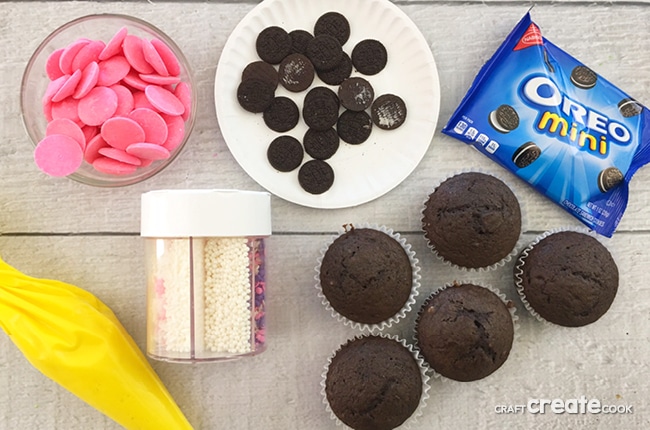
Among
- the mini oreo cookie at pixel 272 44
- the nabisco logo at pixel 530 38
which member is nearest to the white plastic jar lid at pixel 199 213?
the mini oreo cookie at pixel 272 44

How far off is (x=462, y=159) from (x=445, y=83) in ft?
0.50

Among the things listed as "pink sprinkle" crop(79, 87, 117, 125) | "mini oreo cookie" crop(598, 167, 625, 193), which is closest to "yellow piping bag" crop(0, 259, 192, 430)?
"pink sprinkle" crop(79, 87, 117, 125)

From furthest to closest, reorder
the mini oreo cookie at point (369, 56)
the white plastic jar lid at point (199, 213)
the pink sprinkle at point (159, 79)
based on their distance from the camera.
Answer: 1. the mini oreo cookie at point (369, 56)
2. the pink sprinkle at point (159, 79)
3. the white plastic jar lid at point (199, 213)

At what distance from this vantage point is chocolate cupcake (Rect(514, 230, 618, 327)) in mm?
890

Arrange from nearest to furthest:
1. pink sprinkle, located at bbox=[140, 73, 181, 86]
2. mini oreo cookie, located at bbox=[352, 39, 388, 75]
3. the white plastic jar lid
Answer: the white plastic jar lid
pink sprinkle, located at bbox=[140, 73, 181, 86]
mini oreo cookie, located at bbox=[352, 39, 388, 75]

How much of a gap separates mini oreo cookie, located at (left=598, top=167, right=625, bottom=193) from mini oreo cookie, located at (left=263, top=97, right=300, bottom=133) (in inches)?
23.2

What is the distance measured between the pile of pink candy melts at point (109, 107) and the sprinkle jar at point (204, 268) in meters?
0.12

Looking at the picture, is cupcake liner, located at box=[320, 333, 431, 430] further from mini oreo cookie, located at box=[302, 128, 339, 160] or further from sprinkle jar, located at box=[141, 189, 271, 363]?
mini oreo cookie, located at box=[302, 128, 339, 160]

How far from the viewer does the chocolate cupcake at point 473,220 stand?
87 centimetres

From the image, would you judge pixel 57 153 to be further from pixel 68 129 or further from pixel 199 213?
pixel 199 213

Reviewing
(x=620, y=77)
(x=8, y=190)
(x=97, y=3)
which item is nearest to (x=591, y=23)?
(x=620, y=77)

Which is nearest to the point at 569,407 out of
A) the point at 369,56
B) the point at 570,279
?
the point at 570,279

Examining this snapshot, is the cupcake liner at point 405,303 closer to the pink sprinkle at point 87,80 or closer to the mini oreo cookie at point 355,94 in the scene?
the mini oreo cookie at point 355,94

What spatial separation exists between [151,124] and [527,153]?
0.68 m
